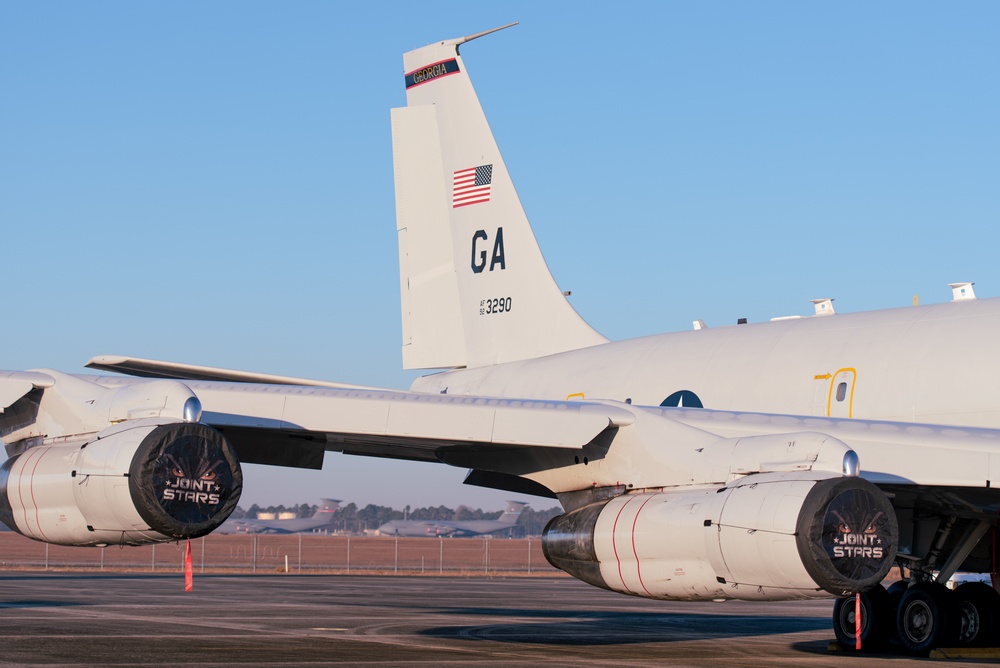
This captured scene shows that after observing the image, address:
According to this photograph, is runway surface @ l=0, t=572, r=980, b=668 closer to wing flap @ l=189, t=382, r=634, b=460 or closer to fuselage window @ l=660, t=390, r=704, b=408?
wing flap @ l=189, t=382, r=634, b=460

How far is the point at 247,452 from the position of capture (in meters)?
16.4

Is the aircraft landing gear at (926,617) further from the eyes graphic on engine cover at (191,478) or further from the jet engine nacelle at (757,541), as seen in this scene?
the eyes graphic on engine cover at (191,478)

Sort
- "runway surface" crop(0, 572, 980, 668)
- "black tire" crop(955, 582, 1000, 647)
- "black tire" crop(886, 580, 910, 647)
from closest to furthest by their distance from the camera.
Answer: "runway surface" crop(0, 572, 980, 668), "black tire" crop(955, 582, 1000, 647), "black tire" crop(886, 580, 910, 647)

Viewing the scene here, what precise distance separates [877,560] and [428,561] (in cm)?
7559

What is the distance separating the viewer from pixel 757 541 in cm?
1249

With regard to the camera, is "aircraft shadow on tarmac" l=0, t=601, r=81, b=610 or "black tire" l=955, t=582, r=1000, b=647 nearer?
"black tire" l=955, t=582, r=1000, b=647

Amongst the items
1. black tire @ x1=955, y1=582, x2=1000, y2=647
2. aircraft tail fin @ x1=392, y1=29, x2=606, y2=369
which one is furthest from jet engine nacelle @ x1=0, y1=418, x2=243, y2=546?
aircraft tail fin @ x1=392, y1=29, x2=606, y2=369

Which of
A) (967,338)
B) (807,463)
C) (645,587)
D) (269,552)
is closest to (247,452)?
(645,587)

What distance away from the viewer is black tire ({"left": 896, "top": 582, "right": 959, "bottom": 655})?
16.6 meters

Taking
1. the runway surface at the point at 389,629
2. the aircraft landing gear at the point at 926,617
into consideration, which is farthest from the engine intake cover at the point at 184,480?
the aircraft landing gear at the point at 926,617

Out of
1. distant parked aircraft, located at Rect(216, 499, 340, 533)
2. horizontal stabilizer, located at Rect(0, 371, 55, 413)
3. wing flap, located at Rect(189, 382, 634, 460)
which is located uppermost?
horizontal stabilizer, located at Rect(0, 371, 55, 413)

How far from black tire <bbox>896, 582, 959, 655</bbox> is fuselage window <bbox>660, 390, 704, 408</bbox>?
385cm

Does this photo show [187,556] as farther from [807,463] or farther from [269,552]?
[269,552]

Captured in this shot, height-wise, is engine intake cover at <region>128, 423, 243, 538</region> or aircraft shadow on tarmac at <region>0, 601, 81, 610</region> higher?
engine intake cover at <region>128, 423, 243, 538</region>
